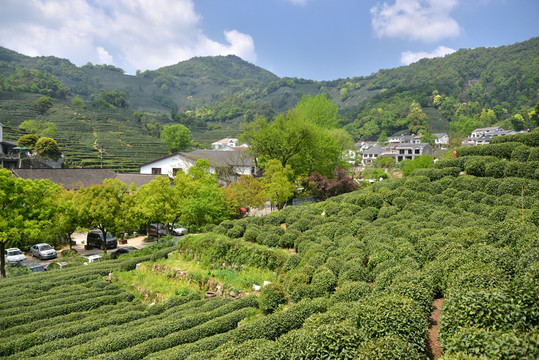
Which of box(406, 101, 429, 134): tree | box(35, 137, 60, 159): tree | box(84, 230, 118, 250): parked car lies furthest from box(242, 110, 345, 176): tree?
box(406, 101, 429, 134): tree

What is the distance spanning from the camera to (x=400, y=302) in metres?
6.58

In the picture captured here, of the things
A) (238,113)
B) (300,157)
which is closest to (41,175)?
(300,157)

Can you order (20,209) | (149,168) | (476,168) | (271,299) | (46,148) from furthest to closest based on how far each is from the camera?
1. (46,148)
2. (149,168)
3. (20,209)
4. (476,168)
5. (271,299)

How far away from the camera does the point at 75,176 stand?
44938mm

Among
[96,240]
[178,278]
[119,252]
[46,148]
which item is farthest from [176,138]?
[178,278]

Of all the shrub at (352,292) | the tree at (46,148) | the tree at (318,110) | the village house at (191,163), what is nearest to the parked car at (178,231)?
the village house at (191,163)

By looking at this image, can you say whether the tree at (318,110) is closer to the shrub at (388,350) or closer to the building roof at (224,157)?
the building roof at (224,157)

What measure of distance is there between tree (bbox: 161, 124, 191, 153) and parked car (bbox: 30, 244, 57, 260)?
57.4m

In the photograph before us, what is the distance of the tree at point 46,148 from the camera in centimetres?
5647

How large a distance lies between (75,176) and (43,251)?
21.3m

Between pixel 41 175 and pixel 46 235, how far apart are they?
61.1ft

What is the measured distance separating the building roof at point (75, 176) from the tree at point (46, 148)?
54.5 ft

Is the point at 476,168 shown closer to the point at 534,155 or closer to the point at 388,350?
the point at 534,155

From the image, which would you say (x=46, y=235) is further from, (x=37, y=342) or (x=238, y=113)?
(x=238, y=113)
